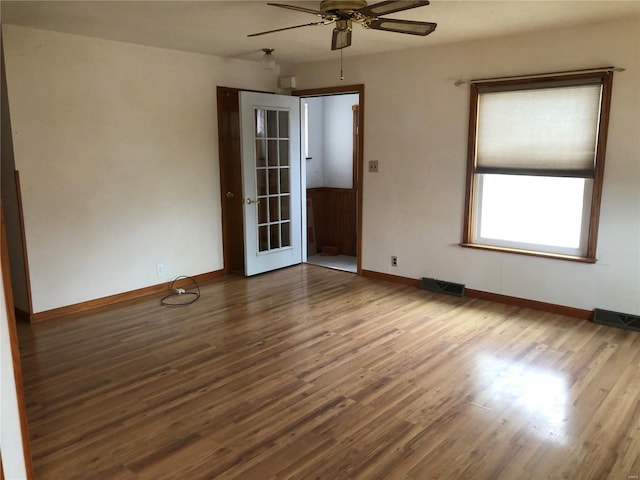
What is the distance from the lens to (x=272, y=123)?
5730 millimetres

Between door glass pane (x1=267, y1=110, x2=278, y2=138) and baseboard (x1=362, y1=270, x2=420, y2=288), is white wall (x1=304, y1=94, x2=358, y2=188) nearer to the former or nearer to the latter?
door glass pane (x1=267, y1=110, x2=278, y2=138)

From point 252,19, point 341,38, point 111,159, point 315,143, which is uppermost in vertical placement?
point 252,19

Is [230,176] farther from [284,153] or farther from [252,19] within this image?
[252,19]

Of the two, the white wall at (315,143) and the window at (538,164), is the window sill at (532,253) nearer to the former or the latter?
the window at (538,164)

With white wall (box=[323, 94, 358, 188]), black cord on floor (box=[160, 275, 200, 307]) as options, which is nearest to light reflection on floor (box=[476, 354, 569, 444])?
black cord on floor (box=[160, 275, 200, 307])

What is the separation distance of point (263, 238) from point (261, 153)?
3.22 feet

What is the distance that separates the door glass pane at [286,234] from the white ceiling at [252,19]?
213 cm

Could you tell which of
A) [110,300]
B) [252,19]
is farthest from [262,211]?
[252,19]

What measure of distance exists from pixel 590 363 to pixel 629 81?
216cm

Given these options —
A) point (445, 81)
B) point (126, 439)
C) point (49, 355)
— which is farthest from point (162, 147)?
point (126, 439)

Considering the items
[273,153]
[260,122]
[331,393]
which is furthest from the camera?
[273,153]

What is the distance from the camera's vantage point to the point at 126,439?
254cm

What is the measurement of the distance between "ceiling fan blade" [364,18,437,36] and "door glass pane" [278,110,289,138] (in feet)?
8.82

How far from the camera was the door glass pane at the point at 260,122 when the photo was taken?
5527mm
